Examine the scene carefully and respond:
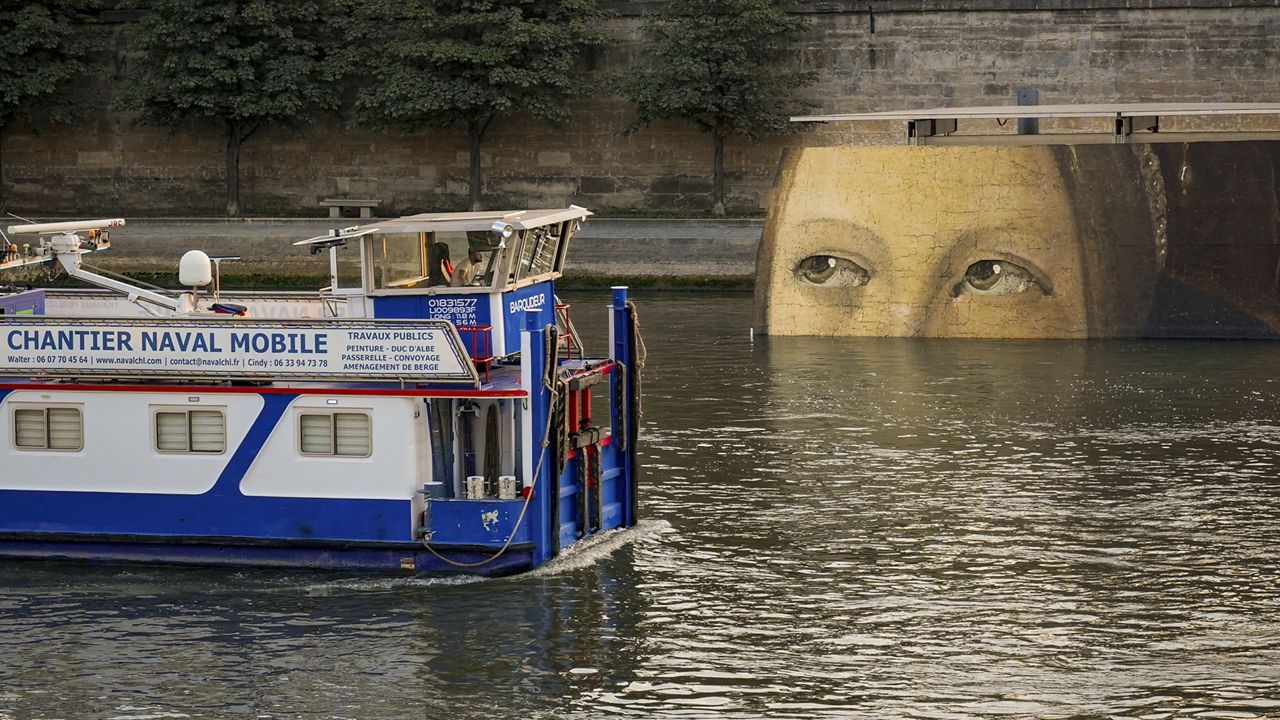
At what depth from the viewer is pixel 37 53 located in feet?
176

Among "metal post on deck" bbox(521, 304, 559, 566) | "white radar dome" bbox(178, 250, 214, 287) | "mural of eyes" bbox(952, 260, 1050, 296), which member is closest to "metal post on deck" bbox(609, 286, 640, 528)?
"metal post on deck" bbox(521, 304, 559, 566)

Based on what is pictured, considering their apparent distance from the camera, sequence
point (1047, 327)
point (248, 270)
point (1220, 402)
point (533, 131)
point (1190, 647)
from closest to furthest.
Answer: point (1190, 647) → point (1220, 402) → point (1047, 327) → point (248, 270) → point (533, 131)

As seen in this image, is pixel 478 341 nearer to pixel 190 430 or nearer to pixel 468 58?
pixel 190 430

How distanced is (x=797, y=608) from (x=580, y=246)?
3060cm

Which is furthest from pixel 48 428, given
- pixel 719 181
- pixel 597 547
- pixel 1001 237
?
pixel 719 181

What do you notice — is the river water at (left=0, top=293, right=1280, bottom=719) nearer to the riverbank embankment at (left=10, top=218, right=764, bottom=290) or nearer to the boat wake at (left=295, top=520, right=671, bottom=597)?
the boat wake at (left=295, top=520, right=671, bottom=597)

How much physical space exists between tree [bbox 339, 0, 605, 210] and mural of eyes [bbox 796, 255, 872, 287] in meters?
14.9

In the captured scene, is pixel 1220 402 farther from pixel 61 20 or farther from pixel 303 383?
pixel 61 20

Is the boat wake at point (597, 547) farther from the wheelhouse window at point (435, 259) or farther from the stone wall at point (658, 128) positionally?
the stone wall at point (658, 128)

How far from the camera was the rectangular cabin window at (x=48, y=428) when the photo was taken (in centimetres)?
1945

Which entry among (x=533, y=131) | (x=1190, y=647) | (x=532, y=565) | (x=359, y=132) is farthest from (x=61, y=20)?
(x=1190, y=647)

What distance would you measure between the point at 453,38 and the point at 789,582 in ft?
113

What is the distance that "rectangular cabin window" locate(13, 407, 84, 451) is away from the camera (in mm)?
19453

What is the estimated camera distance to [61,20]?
177ft
